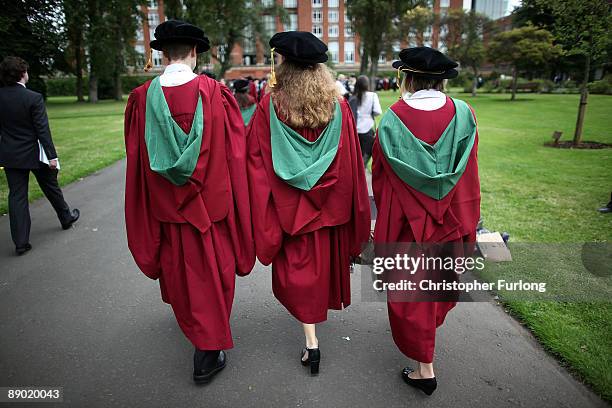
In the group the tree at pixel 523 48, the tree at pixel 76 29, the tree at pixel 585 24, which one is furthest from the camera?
the tree at pixel 523 48

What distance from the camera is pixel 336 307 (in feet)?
10.2

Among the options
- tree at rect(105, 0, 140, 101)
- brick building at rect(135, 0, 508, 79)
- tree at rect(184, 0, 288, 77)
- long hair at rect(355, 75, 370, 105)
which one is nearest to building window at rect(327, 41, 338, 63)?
brick building at rect(135, 0, 508, 79)

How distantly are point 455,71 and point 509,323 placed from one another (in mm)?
2151

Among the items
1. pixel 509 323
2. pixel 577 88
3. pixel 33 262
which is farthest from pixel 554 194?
pixel 577 88

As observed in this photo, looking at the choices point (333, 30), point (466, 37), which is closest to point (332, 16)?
point (333, 30)

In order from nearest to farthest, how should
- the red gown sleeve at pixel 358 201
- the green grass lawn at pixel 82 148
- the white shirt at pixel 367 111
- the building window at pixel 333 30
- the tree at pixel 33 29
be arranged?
the red gown sleeve at pixel 358 201
the white shirt at pixel 367 111
the green grass lawn at pixel 82 148
the tree at pixel 33 29
the building window at pixel 333 30

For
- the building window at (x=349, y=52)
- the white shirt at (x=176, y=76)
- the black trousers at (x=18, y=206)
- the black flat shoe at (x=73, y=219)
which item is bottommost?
the black flat shoe at (x=73, y=219)

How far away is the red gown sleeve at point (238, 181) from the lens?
9.15 ft

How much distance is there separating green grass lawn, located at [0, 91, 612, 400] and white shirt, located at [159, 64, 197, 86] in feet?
10.6

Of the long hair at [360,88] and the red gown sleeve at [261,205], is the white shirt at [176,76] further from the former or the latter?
the long hair at [360,88]

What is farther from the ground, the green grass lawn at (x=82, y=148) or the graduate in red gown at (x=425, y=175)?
the graduate in red gown at (x=425, y=175)

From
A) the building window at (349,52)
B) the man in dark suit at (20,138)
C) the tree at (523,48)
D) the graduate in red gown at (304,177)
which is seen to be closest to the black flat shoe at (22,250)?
the man in dark suit at (20,138)

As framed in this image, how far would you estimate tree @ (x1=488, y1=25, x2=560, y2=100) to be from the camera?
89.8 ft

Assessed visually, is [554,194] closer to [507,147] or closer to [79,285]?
[507,147]
